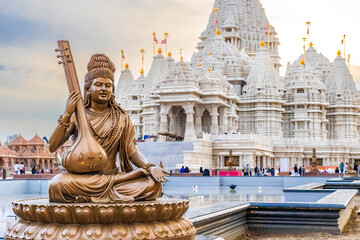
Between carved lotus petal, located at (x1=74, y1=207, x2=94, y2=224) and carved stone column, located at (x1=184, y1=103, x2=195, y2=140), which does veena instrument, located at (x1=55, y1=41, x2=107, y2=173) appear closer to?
carved lotus petal, located at (x1=74, y1=207, x2=94, y2=224)

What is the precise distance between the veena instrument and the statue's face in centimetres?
17

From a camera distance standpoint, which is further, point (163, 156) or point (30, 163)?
point (30, 163)

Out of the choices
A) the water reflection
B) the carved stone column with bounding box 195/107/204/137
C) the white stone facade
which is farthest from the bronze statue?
the carved stone column with bounding box 195/107/204/137

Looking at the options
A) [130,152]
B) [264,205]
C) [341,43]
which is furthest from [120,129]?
[341,43]

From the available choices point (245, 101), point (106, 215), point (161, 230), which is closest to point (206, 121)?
point (245, 101)

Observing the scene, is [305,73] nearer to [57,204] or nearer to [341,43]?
[341,43]

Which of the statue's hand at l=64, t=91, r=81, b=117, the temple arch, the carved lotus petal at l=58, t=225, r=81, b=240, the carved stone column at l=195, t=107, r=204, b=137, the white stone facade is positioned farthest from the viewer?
the temple arch

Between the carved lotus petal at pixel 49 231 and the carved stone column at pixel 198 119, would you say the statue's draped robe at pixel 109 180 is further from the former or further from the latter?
the carved stone column at pixel 198 119

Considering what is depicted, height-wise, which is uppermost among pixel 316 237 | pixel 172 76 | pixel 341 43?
pixel 341 43

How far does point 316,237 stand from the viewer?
9.13 m

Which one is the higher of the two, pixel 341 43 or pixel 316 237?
pixel 341 43

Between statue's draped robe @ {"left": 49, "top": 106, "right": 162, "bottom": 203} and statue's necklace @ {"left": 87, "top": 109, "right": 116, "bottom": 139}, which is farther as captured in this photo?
statue's necklace @ {"left": 87, "top": 109, "right": 116, "bottom": 139}

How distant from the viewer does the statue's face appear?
5.65 meters

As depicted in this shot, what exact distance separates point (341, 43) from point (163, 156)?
33.6m
